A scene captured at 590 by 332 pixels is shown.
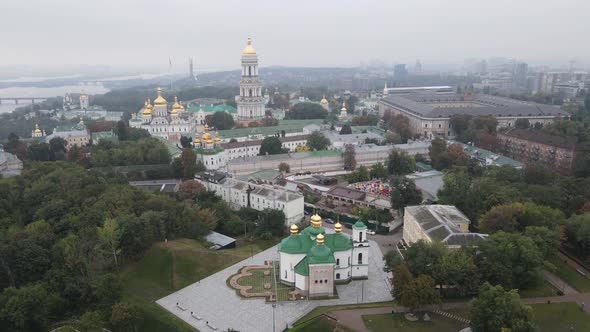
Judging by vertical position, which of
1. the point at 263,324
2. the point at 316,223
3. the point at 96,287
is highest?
the point at 316,223

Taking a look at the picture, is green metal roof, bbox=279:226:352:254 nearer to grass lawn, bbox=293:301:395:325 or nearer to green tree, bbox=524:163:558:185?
grass lawn, bbox=293:301:395:325

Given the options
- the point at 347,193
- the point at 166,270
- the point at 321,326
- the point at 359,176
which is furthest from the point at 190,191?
the point at 321,326

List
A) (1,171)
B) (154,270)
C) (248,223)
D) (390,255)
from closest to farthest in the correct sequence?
(390,255)
(154,270)
(248,223)
(1,171)

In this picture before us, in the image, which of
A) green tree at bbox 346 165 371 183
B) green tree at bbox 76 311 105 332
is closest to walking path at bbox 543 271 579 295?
green tree at bbox 346 165 371 183

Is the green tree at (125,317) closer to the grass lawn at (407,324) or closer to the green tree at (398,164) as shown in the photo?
the grass lawn at (407,324)

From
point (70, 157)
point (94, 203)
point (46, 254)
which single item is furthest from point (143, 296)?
point (70, 157)

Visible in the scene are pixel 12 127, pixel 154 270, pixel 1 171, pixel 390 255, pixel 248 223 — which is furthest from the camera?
pixel 12 127

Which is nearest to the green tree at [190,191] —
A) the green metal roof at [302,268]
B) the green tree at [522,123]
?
the green metal roof at [302,268]

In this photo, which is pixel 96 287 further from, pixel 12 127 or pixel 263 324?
pixel 12 127
